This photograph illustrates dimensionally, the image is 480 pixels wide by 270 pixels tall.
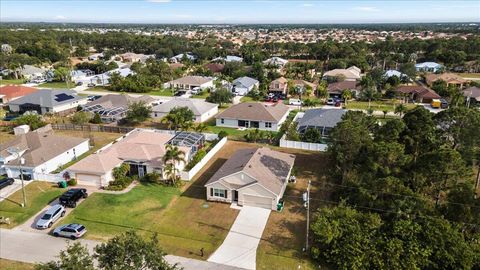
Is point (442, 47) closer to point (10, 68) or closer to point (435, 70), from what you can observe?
point (435, 70)

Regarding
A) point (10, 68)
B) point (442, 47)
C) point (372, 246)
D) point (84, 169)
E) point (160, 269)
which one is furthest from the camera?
point (442, 47)

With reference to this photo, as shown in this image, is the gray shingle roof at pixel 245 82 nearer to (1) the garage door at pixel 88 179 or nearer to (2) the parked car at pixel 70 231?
(1) the garage door at pixel 88 179

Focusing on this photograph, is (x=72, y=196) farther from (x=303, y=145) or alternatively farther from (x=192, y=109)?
(x=192, y=109)

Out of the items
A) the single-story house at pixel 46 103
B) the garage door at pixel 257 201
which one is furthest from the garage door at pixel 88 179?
the single-story house at pixel 46 103

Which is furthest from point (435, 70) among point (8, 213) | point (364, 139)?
point (8, 213)

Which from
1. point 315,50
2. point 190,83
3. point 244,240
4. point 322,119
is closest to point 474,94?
point 322,119

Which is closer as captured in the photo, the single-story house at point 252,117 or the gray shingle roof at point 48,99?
the single-story house at point 252,117
